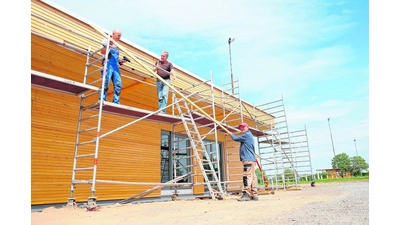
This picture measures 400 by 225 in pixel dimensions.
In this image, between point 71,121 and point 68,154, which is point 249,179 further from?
point 71,121

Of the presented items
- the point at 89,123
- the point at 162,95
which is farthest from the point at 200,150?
the point at 89,123

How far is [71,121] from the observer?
7.41m

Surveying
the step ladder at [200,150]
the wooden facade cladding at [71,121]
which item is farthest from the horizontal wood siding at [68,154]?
the step ladder at [200,150]

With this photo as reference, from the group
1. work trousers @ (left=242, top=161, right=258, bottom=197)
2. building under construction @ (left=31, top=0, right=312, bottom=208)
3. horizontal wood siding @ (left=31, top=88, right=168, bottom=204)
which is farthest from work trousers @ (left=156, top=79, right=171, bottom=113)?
work trousers @ (left=242, top=161, right=258, bottom=197)

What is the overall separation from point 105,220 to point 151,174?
560 cm

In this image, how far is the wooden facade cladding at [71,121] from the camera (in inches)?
237

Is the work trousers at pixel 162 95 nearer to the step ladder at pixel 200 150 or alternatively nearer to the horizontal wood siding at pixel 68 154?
the step ladder at pixel 200 150

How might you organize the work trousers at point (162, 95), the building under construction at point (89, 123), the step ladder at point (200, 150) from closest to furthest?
the building under construction at point (89, 123), the step ladder at point (200, 150), the work trousers at point (162, 95)

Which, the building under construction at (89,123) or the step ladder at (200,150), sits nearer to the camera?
the building under construction at (89,123)

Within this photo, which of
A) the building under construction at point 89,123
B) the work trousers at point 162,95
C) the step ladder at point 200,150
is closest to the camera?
the building under construction at point 89,123

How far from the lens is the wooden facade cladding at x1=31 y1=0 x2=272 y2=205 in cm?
601
